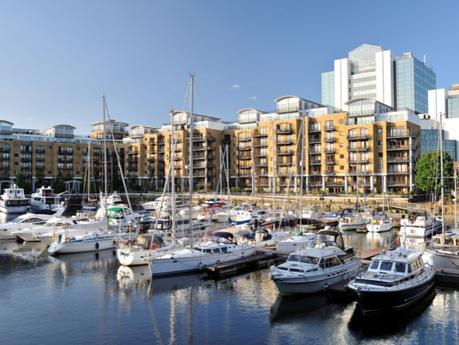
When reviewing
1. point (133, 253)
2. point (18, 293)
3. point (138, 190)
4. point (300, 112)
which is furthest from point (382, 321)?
point (138, 190)

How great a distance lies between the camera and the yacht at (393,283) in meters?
22.8

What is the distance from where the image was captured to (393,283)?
23469 mm

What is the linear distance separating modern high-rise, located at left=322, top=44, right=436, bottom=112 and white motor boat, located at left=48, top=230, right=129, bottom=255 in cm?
12813

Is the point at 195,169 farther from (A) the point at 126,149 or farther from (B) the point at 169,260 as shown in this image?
(B) the point at 169,260

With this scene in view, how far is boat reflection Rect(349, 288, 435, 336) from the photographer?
21438mm

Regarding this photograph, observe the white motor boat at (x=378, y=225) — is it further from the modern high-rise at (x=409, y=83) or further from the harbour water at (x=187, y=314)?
the modern high-rise at (x=409, y=83)

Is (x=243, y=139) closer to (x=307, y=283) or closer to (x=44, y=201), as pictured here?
(x=44, y=201)

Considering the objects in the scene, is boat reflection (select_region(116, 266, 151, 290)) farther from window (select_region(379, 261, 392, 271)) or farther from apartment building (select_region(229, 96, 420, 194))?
apartment building (select_region(229, 96, 420, 194))

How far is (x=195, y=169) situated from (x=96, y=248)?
249 ft

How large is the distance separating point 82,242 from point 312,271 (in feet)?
80.3

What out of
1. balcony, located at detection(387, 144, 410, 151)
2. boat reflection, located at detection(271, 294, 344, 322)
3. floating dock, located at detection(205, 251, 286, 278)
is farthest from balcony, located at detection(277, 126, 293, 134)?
boat reflection, located at detection(271, 294, 344, 322)

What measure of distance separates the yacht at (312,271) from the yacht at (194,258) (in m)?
7.47

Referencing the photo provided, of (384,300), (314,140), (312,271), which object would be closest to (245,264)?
(312,271)

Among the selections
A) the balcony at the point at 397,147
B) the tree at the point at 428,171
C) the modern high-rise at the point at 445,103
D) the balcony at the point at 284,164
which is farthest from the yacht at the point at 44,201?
the modern high-rise at the point at 445,103
